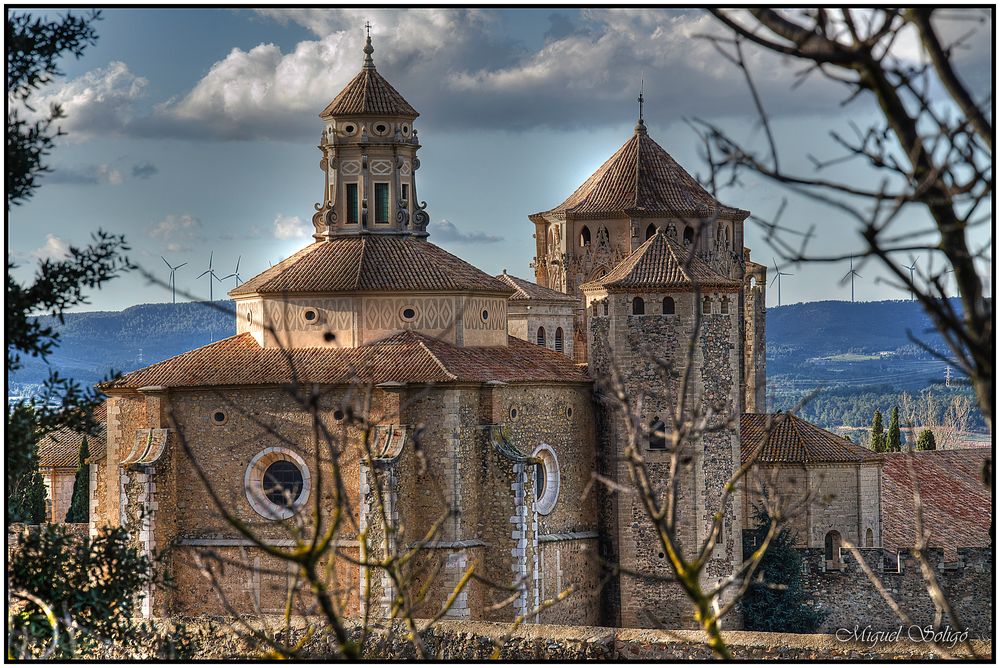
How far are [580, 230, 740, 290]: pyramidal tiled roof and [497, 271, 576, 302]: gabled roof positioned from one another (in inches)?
408

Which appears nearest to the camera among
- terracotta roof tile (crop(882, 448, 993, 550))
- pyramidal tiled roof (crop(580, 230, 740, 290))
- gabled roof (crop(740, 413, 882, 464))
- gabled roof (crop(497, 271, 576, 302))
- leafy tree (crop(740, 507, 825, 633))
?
pyramidal tiled roof (crop(580, 230, 740, 290))

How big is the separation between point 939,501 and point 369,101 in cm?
2070

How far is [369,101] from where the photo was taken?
38.8 meters

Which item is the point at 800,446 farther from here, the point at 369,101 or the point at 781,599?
the point at 369,101

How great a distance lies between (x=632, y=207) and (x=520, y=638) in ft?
96.1

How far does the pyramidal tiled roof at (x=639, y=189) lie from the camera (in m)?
51.2

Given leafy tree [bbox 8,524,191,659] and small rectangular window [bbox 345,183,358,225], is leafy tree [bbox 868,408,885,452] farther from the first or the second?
leafy tree [bbox 8,524,191,659]

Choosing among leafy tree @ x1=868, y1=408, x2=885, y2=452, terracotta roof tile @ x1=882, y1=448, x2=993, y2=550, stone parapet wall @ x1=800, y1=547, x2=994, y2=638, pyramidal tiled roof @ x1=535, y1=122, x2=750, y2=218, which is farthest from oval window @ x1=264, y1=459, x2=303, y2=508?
leafy tree @ x1=868, y1=408, x2=885, y2=452

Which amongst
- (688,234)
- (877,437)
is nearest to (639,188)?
(688,234)

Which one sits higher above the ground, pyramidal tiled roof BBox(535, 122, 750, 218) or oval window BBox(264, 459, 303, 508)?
pyramidal tiled roof BBox(535, 122, 750, 218)

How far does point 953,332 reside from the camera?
26.5 ft

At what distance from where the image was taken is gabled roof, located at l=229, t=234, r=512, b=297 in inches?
1414

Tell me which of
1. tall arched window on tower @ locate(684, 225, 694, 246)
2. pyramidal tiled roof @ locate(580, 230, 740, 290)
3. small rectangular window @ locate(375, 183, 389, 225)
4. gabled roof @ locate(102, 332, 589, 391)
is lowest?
gabled roof @ locate(102, 332, 589, 391)

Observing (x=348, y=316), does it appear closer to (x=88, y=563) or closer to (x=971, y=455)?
(x=88, y=563)
